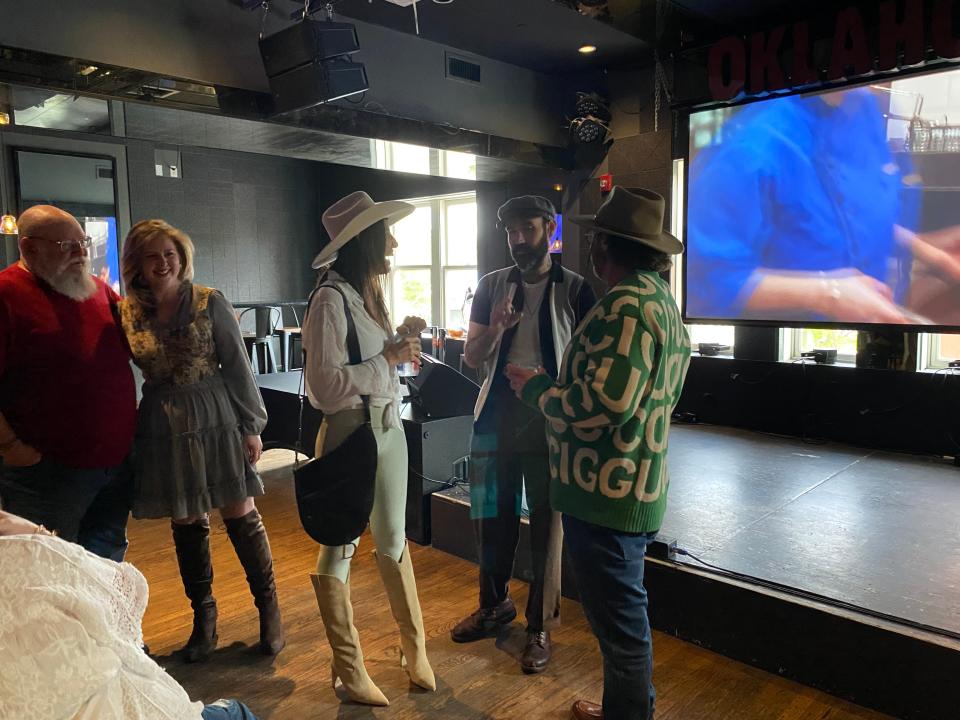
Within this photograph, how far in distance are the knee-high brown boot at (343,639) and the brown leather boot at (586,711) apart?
22.4 inches

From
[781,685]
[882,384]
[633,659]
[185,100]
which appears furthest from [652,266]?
[882,384]

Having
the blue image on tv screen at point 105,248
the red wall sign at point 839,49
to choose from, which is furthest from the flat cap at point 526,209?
the blue image on tv screen at point 105,248

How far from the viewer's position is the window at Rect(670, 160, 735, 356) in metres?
5.25

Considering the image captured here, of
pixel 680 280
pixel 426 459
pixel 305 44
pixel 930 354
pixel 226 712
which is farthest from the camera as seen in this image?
pixel 680 280

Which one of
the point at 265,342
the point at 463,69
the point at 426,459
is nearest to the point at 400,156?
the point at 463,69

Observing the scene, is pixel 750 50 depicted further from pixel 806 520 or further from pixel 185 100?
pixel 185 100

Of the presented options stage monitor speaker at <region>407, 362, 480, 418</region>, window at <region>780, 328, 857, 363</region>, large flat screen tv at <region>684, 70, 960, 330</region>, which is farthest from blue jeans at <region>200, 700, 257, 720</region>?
window at <region>780, 328, 857, 363</region>

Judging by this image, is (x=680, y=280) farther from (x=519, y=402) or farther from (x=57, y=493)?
(x=57, y=493)

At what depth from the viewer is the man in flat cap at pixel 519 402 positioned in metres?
2.33

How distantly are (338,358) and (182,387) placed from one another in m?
0.62

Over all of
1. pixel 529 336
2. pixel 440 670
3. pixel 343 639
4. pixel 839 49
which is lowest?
pixel 440 670

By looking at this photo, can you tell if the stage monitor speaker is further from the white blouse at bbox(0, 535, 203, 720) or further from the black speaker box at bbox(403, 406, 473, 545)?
the white blouse at bbox(0, 535, 203, 720)

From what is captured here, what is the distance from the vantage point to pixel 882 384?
4422 millimetres

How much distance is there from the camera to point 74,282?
208 cm
